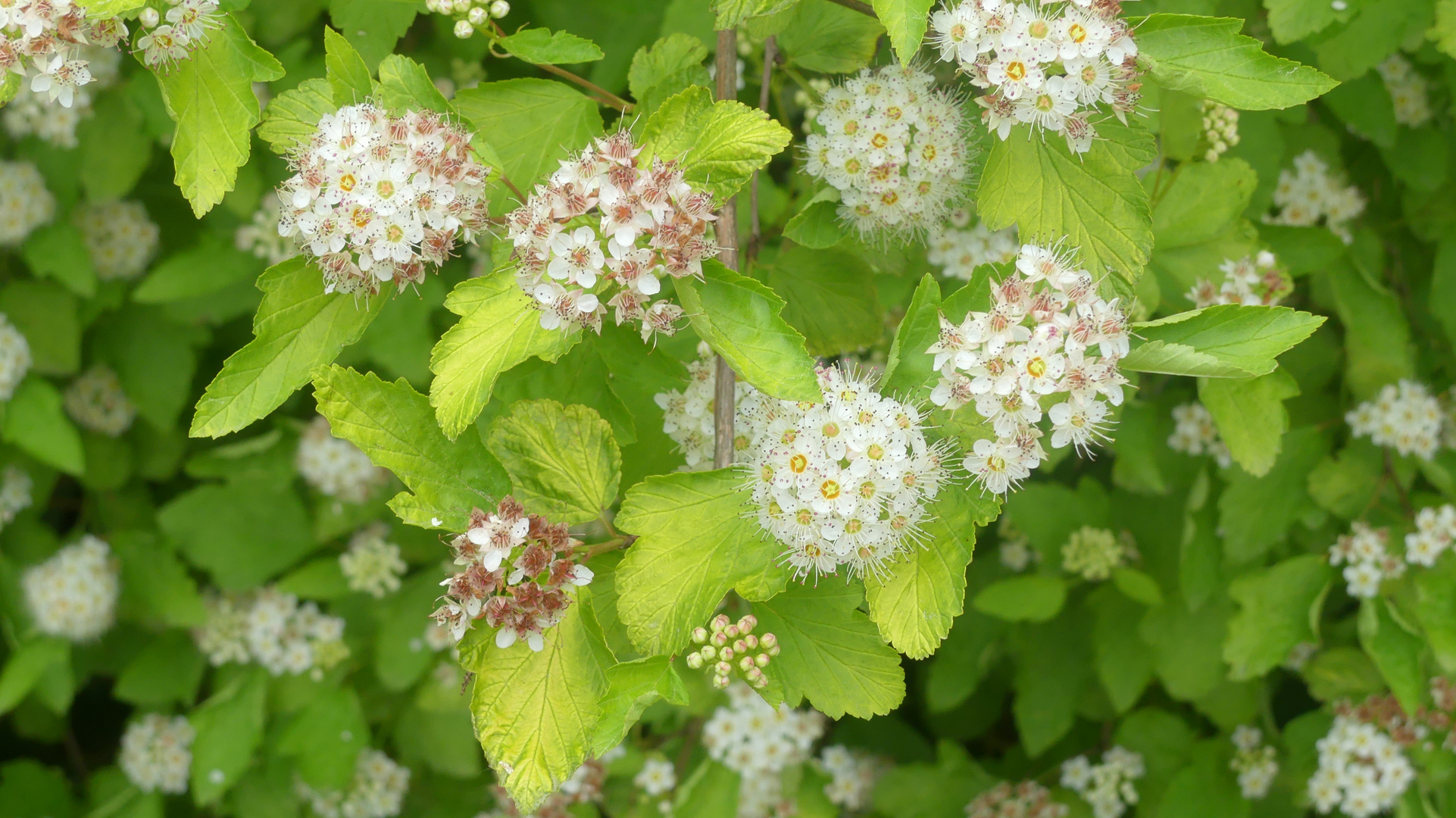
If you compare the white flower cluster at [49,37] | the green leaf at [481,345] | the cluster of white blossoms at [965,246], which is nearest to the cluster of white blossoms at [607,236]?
the green leaf at [481,345]

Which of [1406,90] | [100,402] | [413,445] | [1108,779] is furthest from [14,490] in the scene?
[1406,90]

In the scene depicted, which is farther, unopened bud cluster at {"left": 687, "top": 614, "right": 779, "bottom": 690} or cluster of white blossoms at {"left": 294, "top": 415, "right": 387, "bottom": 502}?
cluster of white blossoms at {"left": 294, "top": 415, "right": 387, "bottom": 502}

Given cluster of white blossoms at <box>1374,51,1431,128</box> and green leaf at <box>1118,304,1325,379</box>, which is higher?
green leaf at <box>1118,304,1325,379</box>

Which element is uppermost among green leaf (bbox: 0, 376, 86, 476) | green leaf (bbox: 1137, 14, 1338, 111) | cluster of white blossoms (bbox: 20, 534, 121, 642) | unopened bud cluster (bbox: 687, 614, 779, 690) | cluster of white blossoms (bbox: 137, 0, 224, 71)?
green leaf (bbox: 1137, 14, 1338, 111)

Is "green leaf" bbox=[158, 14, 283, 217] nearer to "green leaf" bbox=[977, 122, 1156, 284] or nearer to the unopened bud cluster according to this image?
the unopened bud cluster

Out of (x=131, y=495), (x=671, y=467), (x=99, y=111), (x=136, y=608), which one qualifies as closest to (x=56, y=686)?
(x=136, y=608)

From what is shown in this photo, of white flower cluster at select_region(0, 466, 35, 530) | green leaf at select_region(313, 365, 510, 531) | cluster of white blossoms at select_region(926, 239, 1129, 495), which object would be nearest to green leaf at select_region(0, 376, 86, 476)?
white flower cluster at select_region(0, 466, 35, 530)
